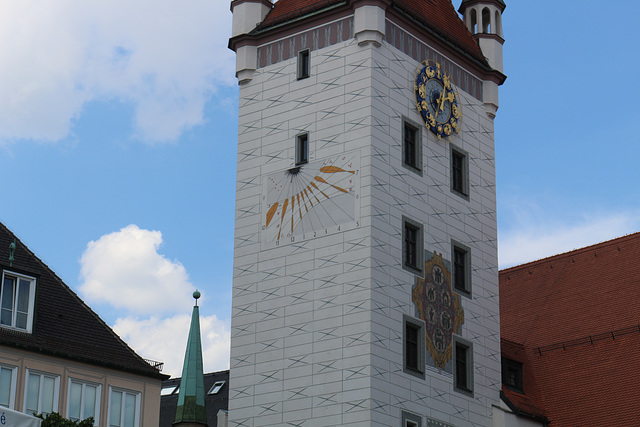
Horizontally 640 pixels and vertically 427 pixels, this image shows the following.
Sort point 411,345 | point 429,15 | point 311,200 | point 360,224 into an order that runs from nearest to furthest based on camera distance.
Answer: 1. point 360,224
2. point 411,345
3. point 311,200
4. point 429,15

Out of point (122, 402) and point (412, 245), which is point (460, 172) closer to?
point (412, 245)

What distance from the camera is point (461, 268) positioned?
44.6 m

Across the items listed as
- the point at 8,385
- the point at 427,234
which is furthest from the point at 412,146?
the point at 8,385

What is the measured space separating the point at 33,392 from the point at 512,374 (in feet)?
61.7

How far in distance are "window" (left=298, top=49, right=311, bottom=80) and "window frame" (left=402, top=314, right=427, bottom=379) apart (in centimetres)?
922

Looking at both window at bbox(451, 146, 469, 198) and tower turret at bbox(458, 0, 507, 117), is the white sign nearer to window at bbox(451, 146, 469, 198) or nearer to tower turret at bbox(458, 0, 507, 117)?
window at bbox(451, 146, 469, 198)

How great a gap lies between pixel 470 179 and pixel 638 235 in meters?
7.89

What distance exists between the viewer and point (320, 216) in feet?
136

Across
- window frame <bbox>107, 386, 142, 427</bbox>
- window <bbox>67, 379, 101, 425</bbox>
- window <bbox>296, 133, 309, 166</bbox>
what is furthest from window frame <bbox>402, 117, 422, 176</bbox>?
window <bbox>67, 379, 101, 425</bbox>

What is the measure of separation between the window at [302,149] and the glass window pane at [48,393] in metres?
11.4

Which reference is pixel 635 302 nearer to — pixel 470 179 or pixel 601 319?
pixel 601 319

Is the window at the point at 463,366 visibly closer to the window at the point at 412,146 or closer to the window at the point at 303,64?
the window at the point at 412,146

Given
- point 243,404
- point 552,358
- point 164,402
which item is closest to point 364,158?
point 243,404

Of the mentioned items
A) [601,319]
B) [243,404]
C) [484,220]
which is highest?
[484,220]
